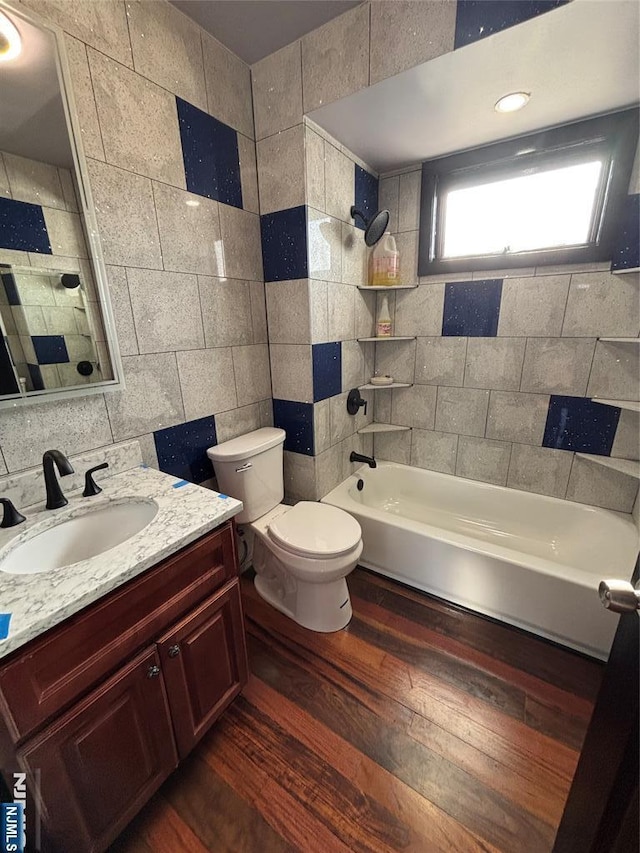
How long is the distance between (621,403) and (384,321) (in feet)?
4.18

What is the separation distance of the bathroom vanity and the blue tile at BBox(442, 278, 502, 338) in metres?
1.67

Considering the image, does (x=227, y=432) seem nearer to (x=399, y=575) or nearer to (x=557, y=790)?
(x=399, y=575)

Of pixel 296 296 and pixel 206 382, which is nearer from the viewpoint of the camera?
pixel 206 382

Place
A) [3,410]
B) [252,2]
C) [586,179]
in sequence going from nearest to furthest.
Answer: [3,410]
[252,2]
[586,179]

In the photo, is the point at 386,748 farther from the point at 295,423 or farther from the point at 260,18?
the point at 260,18

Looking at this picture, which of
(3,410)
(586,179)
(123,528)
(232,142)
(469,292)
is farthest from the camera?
(469,292)

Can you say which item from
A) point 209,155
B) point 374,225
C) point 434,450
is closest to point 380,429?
point 434,450

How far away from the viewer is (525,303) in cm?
182

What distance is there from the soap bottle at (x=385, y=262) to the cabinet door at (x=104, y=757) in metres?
2.01

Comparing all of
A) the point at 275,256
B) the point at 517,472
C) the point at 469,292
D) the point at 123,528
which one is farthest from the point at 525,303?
the point at 123,528

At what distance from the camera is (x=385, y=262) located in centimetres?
200

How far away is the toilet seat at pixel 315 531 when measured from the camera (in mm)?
1464

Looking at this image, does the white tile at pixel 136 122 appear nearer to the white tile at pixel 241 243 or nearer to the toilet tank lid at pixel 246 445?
the white tile at pixel 241 243

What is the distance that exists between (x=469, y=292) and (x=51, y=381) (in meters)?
2.01
